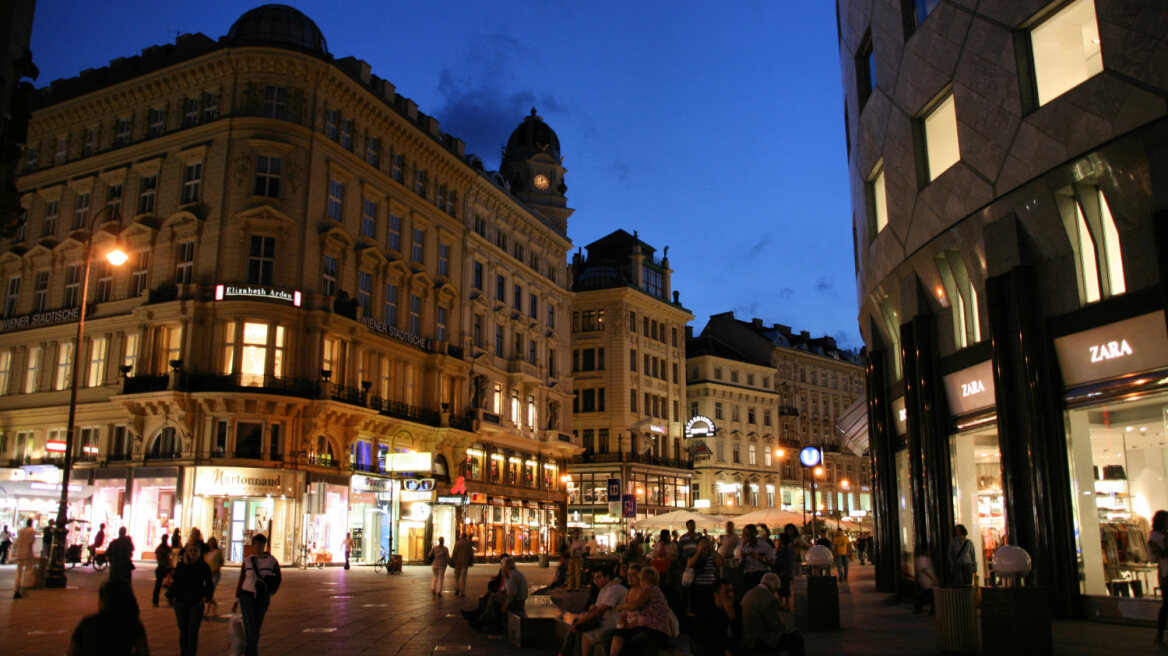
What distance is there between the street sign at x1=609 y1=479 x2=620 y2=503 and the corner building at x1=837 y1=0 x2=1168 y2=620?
28.3 ft

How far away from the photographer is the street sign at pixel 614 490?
28094mm

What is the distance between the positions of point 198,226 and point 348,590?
70.5 feet

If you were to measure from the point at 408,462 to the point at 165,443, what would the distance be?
10242 mm

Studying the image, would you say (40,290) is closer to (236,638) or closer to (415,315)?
(415,315)

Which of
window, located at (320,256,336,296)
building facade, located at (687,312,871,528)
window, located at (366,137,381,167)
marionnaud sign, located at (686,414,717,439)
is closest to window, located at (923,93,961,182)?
window, located at (320,256,336,296)

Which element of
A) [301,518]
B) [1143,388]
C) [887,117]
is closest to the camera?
[1143,388]

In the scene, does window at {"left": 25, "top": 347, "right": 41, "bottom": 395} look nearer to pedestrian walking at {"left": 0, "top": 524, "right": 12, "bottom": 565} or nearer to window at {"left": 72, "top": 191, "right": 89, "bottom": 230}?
window at {"left": 72, "top": 191, "right": 89, "bottom": 230}

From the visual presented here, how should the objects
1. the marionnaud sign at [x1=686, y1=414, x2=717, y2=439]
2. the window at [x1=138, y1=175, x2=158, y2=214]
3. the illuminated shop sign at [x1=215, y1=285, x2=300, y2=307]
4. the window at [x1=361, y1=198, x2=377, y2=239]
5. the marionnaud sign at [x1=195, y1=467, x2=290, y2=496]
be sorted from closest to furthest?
the marionnaud sign at [x1=195, y1=467, x2=290, y2=496] → the illuminated shop sign at [x1=215, y1=285, x2=300, y2=307] → the window at [x1=138, y1=175, x2=158, y2=214] → the window at [x1=361, y1=198, x2=377, y2=239] → the marionnaud sign at [x1=686, y1=414, x2=717, y2=439]

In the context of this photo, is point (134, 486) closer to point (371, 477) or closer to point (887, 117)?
point (371, 477)

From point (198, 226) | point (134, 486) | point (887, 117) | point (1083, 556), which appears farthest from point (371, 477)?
point (1083, 556)

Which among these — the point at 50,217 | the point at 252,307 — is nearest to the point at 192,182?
the point at 252,307

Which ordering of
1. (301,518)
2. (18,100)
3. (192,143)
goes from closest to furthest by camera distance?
(18,100)
(301,518)
(192,143)

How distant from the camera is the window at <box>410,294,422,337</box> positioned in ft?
162

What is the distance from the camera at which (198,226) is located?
4091 cm
